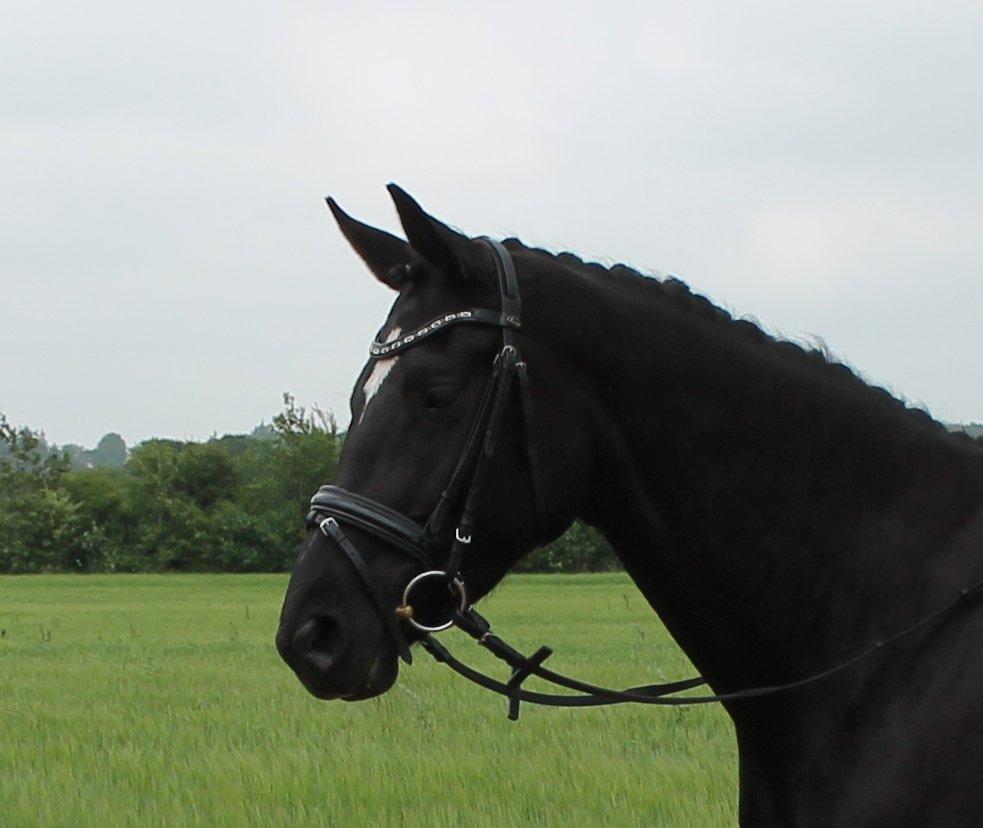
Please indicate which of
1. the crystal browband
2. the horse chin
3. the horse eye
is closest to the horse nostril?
the horse chin

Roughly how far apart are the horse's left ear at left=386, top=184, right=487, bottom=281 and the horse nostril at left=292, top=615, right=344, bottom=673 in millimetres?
959

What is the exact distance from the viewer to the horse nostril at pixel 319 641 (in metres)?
3.24

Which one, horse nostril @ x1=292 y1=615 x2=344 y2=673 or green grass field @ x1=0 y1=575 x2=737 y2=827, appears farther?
green grass field @ x1=0 y1=575 x2=737 y2=827

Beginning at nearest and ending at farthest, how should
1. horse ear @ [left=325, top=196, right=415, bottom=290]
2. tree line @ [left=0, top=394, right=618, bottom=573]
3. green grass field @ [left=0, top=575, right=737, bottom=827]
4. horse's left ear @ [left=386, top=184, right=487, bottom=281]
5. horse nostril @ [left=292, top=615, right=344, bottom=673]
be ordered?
1. horse nostril @ [left=292, top=615, right=344, bottom=673]
2. horse's left ear @ [left=386, top=184, right=487, bottom=281]
3. horse ear @ [left=325, top=196, right=415, bottom=290]
4. green grass field @ [left=0, top=575, right=737, bottom=827]
5. tree line @ [left=0, top=394, right=618, bottom=573]

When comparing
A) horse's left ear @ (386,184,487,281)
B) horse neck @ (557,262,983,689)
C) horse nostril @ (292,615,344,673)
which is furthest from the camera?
horse neck @ (557,262,983,689)

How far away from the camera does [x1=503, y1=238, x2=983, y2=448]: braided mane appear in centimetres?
371

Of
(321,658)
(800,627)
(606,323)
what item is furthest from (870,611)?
(321,658)

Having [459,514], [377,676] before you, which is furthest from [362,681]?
[459,514]

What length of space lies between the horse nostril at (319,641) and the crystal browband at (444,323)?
27.4 inches

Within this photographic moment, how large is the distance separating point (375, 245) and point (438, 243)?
15.2 inches

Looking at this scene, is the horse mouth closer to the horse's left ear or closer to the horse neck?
the horse neck

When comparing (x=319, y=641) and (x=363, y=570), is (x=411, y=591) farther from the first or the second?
(x=319, y=641)

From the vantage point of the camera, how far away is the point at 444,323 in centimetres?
343

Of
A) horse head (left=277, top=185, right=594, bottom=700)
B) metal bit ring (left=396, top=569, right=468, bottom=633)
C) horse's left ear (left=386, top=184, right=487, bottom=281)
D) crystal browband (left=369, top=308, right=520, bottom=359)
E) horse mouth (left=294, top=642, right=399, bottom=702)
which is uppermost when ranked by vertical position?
horse's left ear (left=386, top=184, right=487, bottom=281)
